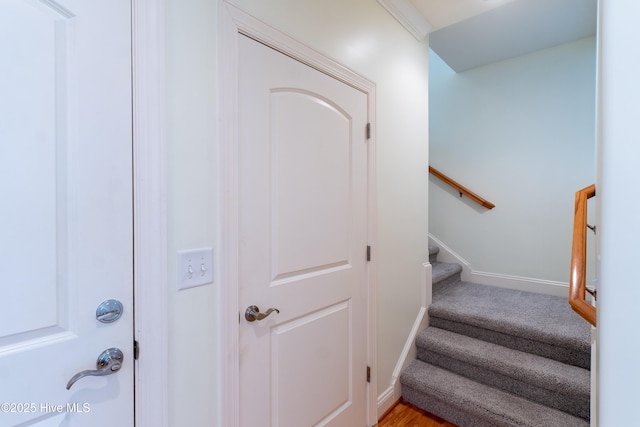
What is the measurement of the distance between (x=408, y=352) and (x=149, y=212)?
1.98 meters

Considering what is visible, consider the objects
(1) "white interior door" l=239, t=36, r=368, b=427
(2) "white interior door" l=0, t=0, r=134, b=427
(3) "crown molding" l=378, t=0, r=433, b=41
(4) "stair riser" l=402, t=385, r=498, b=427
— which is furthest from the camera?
(3) "crown molding" l=378, t=0, r=433, b=41

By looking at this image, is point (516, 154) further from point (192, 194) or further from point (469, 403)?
point (192, 194)

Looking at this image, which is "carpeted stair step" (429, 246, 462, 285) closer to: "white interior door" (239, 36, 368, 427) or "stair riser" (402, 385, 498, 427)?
"stair riser" (402, 385, 498, 427)

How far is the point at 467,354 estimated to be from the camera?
202 cm

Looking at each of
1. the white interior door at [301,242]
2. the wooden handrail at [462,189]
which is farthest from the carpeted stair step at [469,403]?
the wooden handrail at [462,189]

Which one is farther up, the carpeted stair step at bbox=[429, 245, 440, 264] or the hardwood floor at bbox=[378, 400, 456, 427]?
the carpeted stair step at bbox=[429, 245, 440, 264]

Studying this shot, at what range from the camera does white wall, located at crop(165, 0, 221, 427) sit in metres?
0.92

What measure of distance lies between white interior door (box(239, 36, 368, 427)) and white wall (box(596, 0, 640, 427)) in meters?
0.99

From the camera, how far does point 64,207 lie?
29.4 inches

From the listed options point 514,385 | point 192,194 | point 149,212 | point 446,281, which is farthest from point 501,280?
point 149,212

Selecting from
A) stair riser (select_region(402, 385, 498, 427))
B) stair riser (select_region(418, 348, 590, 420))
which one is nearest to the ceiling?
stair riser (select_region(418, 348, 590, 420))

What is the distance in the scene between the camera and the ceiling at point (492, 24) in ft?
6.68

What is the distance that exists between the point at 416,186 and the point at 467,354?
1.22 m

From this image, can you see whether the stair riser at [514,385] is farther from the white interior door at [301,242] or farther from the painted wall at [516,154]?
the painted wall at [516,154]
